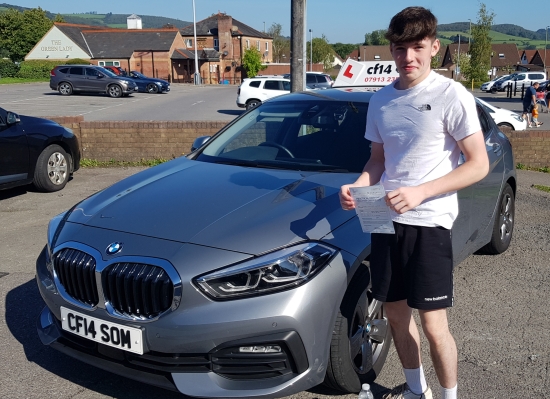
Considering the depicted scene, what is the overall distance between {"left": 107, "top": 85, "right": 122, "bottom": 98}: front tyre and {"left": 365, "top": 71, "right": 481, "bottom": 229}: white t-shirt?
117 ft

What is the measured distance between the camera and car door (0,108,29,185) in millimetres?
7789

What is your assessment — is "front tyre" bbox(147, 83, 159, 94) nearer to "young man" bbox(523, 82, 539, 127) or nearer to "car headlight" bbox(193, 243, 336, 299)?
"young man" bbox(523, 82, 539, 127)

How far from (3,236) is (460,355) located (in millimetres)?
4999

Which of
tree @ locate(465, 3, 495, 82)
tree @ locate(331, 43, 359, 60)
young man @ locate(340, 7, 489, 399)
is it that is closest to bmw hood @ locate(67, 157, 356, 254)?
young man @ locate(340, 7, 489, 399)

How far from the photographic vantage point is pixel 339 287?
2.98 m

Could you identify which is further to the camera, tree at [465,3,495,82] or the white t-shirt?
tree at [465,3,495,82]

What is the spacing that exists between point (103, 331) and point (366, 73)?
18.7 ft

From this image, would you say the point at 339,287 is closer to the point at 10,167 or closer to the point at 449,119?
the point at 449,119

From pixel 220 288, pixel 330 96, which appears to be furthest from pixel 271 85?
pixel 220 288

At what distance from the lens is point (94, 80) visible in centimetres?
3675

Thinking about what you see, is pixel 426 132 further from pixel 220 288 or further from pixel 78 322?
pixel 78 322

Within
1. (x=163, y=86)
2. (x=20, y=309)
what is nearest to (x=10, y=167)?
(x=20, y=309)

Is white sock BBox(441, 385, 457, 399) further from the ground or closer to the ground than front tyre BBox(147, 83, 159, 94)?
further from the ground

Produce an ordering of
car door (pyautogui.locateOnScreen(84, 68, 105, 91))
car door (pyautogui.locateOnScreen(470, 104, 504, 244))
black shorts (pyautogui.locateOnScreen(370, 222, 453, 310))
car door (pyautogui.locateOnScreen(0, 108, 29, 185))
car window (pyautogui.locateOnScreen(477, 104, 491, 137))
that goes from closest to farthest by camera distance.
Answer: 1. black shorts (pyautogui.locateOnScreen(370, 222, 453, 310))
2. car door (pyautogui.locateOnScreen(470, 104, 504, 244))
3. car window (pyautogui.locateOnScreen(477, 104, 491, 137))
4. car door (pyautogui.locateOnScreen(0, 108, 29, 185))
5. car door (pyautogui.locateOnScreen(84, 68, 105, 91))
